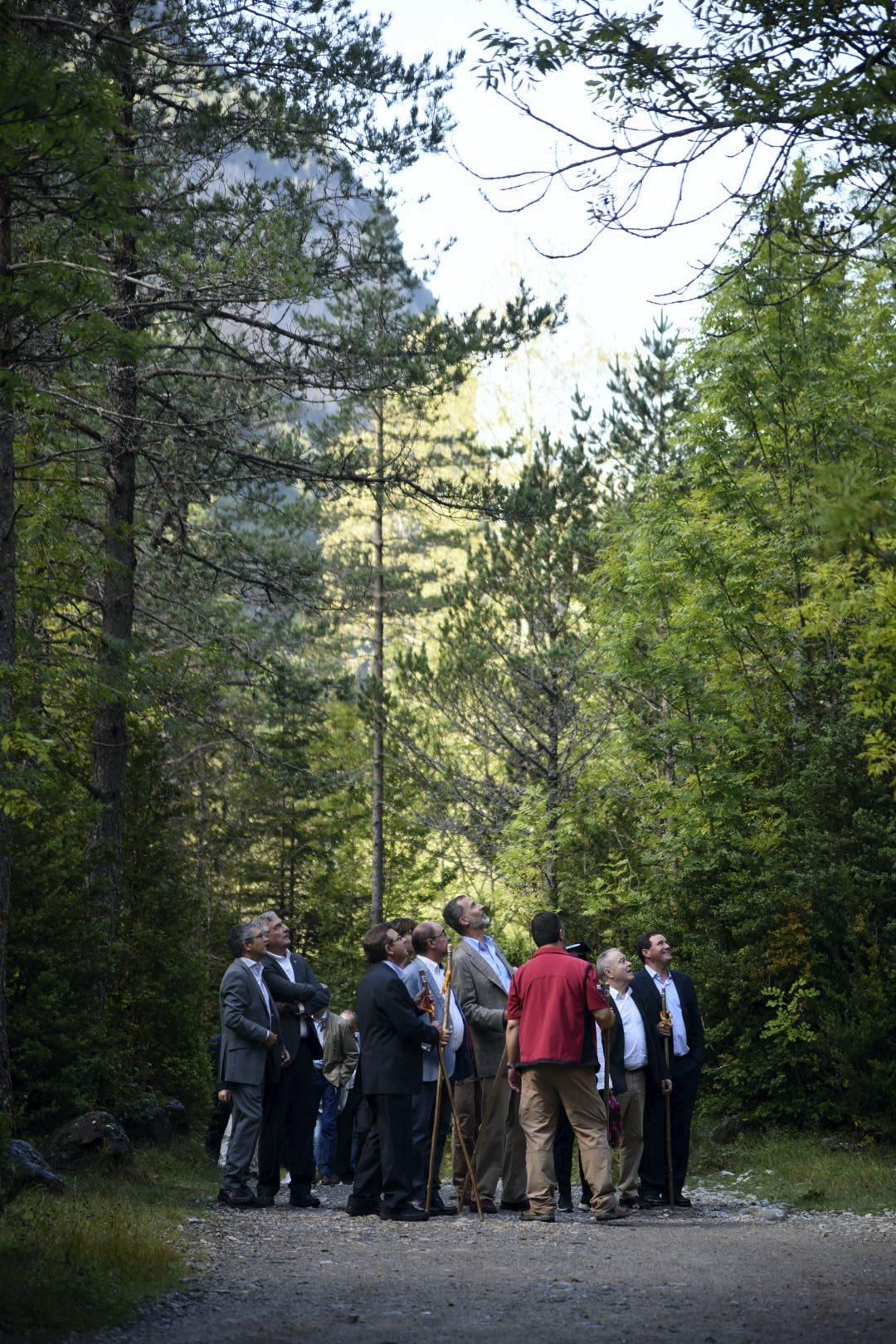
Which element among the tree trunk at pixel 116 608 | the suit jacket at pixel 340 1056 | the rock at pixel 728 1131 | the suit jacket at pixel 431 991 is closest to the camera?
the suit jacket at pixel 431 991

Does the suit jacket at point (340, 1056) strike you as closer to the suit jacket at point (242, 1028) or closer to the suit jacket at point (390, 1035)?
the suit jacket at point (242, 1028)

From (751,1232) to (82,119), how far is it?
762 centimetres

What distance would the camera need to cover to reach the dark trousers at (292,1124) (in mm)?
10766

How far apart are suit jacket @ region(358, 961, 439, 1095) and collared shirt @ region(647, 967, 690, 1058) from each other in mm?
2136

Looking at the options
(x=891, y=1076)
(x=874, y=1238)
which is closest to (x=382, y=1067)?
(x=874, y=1238)

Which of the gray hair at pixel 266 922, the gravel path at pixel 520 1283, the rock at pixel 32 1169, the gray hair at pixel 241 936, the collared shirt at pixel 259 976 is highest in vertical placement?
the gray hair at pixel 266 922

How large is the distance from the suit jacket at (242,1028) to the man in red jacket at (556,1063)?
5.90 feet

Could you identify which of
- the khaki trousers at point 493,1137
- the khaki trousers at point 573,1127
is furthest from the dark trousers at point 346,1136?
the khaki trousers at point 573,1127

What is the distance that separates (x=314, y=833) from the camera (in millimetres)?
34125

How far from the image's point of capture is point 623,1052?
1091cm

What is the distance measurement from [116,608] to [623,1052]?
755 centimetres

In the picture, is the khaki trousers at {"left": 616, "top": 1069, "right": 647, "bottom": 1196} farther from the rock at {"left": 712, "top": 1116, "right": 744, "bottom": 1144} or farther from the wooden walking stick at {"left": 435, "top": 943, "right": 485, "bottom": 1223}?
the rock at {"left": 712, "top": 1116, "right": 744, "bottom": 1144}

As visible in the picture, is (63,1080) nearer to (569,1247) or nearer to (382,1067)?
(382,1067)

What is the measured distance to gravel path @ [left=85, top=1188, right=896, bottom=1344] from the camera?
5906 millimetres
